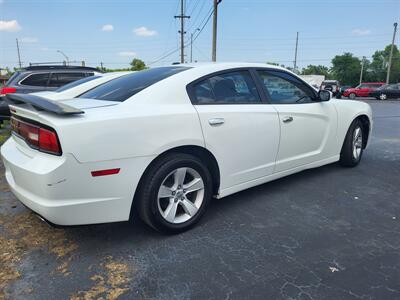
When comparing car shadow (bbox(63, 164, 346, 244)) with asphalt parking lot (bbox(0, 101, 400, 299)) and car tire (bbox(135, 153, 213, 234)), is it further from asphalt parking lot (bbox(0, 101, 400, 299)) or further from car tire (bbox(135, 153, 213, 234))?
car tire (bbox(135, 153, 213, 234))

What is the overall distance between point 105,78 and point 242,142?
7.87 ft

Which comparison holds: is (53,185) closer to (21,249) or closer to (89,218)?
(89,218)

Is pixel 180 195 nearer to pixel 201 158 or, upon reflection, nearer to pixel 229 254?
pixel 201 158

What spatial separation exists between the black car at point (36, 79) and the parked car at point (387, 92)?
26.6 metres

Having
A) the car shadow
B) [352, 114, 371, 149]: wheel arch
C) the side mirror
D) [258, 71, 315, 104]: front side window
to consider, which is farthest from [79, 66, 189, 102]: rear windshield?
[352, 114, 371, 149]: wheel arch

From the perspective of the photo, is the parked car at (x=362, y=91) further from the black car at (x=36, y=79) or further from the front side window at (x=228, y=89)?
the front side window at (x=228, y=89)

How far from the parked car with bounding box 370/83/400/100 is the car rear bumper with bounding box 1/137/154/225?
29845 millimetres

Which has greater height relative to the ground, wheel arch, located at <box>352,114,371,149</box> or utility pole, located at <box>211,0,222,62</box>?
utility pole, located at <box>211,0,222,62</box>

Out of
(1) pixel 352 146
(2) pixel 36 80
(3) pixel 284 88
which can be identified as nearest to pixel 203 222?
(3) pixel 284 88

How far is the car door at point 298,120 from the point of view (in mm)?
3602

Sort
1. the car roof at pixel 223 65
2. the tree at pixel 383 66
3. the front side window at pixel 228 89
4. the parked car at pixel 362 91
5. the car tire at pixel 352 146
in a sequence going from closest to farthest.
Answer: the front side window at pixel 228 89 < the car roof at pixel 223 65 < the car tire at pixel 352 146 < the parked car at pixel 362 91 < the tree at pixel 383 66

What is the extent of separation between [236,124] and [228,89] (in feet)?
1.29

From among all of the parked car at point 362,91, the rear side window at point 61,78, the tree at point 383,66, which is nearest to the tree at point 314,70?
the tree at point 383,66

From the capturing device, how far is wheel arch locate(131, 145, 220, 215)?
260 centimetres
